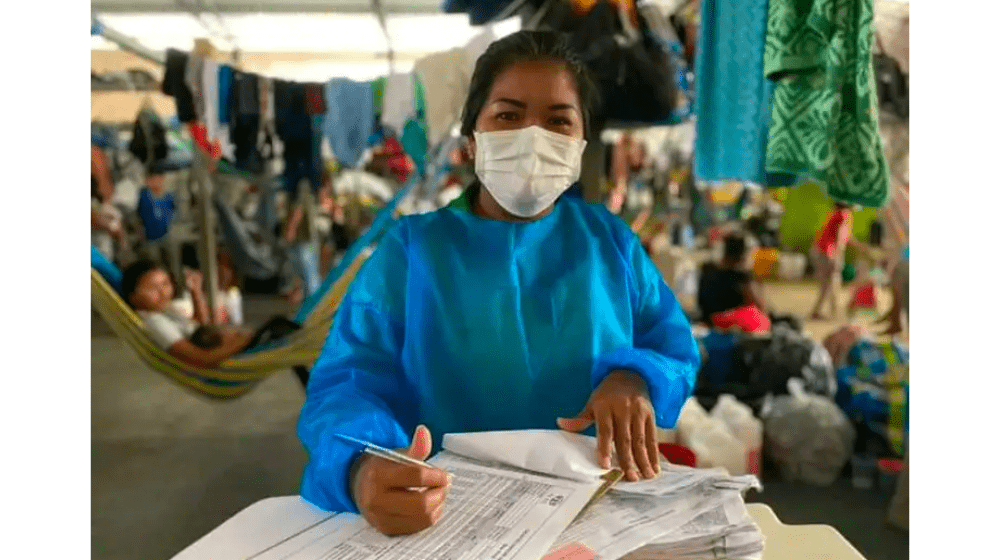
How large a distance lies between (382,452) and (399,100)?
221 centimetres

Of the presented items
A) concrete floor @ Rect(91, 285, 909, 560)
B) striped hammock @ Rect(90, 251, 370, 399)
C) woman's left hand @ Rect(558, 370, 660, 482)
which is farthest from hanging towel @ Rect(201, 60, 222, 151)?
woman's left hand @ Rect(558, 370, 660, 482)

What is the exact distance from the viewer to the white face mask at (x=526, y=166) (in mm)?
917

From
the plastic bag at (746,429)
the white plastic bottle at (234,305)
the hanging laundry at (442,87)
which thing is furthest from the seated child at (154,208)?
the plastic bag at (746,429)

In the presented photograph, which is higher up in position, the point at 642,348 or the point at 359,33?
the point at 359,33

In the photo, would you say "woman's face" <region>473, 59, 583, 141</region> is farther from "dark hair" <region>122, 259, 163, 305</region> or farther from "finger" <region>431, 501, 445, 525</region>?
"dark hair" <region>122, 259, 163, 305</region>

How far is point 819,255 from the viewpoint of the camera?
555 cm

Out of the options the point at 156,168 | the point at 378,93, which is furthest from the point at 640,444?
the point at 156,168

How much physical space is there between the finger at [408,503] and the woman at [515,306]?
138 mm

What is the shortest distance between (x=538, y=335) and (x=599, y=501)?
0.78ft

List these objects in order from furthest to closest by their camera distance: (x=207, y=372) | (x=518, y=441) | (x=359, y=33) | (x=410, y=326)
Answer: (x=359, y=33)
(x=207, y=372)
(x=410, y=326)
(x=518, y=441)

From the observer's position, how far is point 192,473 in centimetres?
294

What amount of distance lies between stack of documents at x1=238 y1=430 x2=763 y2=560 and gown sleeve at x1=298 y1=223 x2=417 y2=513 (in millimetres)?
52
